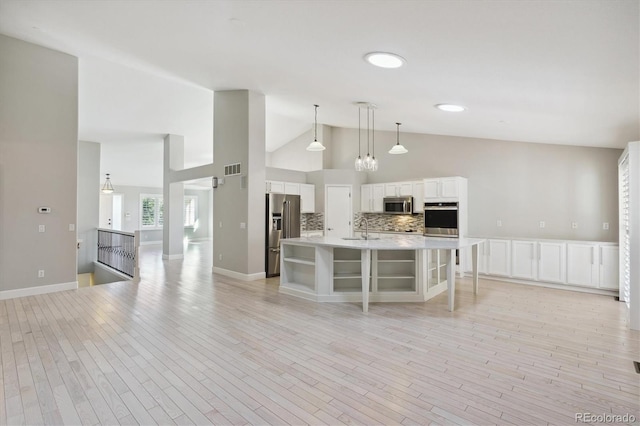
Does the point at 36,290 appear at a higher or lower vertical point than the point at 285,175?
lower

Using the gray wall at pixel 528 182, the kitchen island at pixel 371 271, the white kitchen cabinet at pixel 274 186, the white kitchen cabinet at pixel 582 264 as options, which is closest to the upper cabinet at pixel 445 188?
the gray wall at pixel 528 182

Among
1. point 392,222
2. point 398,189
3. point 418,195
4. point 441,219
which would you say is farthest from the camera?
point 392,222

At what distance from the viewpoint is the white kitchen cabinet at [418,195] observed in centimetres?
737

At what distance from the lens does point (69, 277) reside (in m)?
5.40

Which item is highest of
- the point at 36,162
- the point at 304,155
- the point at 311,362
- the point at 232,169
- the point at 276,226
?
the point at 304,155

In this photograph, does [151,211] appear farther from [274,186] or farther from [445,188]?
[445,188]

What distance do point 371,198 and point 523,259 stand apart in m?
3.63

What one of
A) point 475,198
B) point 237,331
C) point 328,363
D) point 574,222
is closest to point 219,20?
point 237,331

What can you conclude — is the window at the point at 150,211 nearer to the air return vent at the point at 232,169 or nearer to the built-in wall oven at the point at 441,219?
the air return vent at the point at 232,169

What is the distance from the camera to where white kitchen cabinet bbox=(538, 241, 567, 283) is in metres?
5.52

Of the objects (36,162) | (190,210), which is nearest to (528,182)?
(36,162)

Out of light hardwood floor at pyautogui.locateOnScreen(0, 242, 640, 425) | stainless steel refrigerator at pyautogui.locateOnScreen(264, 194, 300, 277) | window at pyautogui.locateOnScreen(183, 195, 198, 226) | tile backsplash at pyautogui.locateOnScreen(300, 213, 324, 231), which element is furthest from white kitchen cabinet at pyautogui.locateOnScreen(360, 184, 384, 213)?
window at pyautogui.locateOnScreen(183, 195, 198, 226)

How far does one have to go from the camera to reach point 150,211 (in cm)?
1373

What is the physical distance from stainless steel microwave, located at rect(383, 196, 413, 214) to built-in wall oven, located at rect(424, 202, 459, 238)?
1.48ft
